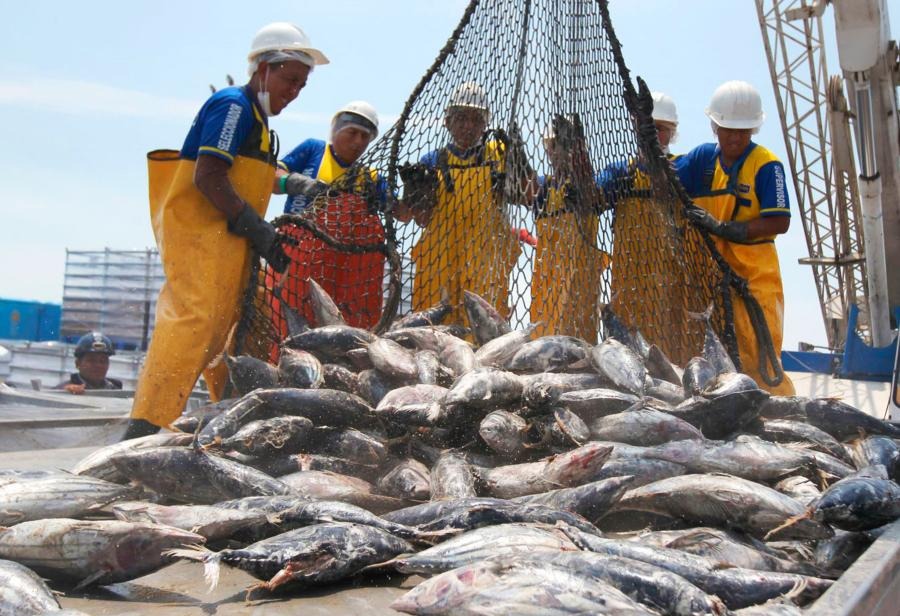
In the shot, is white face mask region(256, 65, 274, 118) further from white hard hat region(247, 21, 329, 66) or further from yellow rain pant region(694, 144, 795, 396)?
yellow rain pant region(694, 144, 795, 396)

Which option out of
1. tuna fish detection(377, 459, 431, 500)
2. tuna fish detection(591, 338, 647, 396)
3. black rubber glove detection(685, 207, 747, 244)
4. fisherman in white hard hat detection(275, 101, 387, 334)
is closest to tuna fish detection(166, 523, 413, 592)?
tuna fish detection(377, 459, 431, 500)

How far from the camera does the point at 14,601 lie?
1.74m

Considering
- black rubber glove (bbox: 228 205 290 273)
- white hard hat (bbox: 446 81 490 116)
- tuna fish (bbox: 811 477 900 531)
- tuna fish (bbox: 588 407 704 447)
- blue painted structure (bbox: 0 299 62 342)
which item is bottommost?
blue painted structure (bbox: 0 299 62 342)

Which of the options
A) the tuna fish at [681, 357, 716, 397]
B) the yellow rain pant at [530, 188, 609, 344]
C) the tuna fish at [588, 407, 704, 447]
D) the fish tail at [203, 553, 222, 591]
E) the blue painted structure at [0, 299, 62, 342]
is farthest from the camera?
the blue painted structure at [0, 299, 62, 342]

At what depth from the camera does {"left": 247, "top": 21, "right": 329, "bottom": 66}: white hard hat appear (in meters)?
4.74

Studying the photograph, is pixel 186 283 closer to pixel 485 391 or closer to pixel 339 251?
pixel 339 251

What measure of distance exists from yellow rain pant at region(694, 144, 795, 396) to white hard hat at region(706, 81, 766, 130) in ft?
0.66

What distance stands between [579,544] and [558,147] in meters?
3.11

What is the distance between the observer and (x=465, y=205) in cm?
516

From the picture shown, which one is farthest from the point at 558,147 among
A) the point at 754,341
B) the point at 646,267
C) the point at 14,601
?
the point at 14,601

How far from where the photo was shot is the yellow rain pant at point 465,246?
187 inches

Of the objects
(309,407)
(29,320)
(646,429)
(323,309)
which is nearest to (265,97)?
(323,309)

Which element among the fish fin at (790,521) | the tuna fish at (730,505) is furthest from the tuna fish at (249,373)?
the fish fin at (790,521)

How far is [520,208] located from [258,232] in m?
1.58
